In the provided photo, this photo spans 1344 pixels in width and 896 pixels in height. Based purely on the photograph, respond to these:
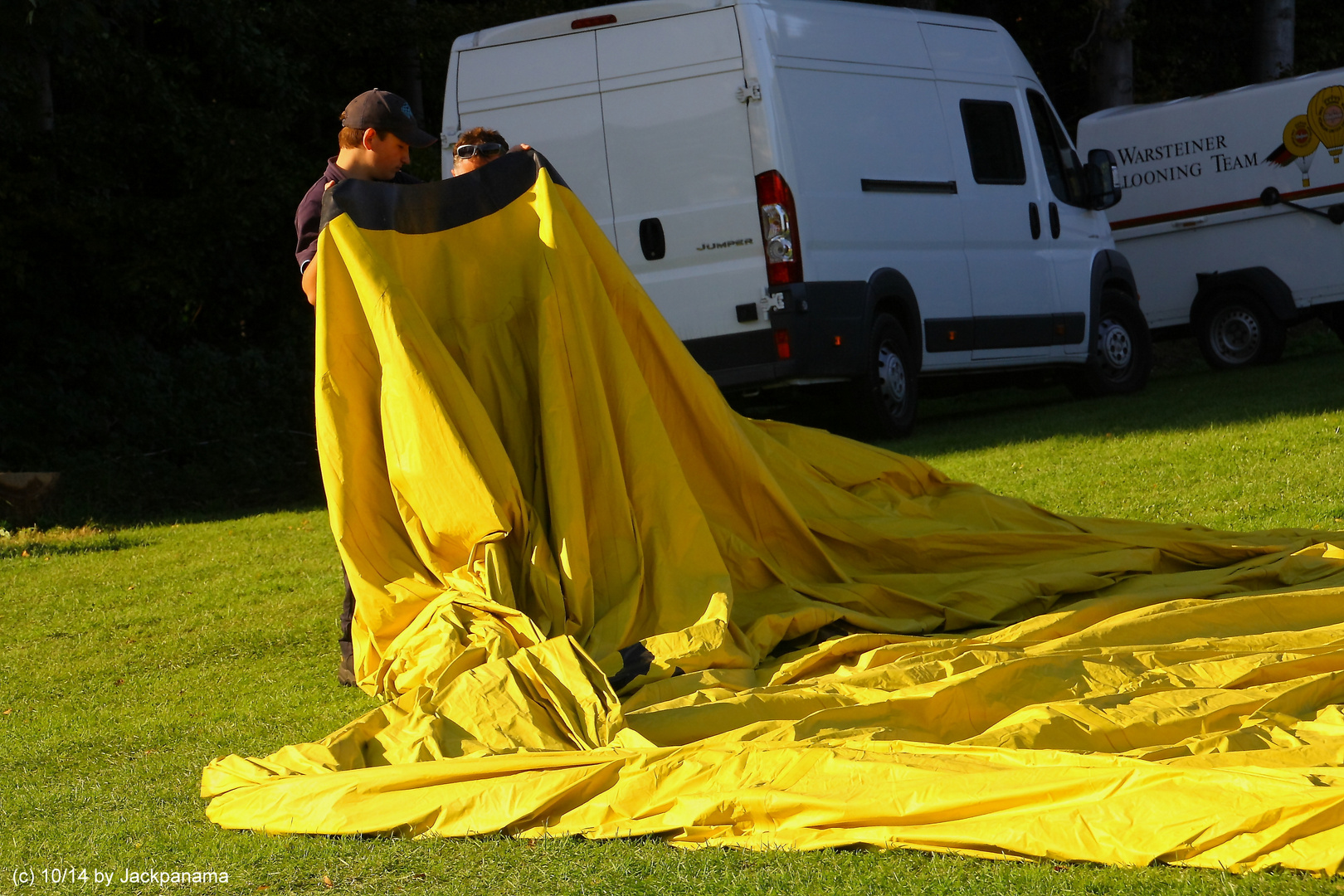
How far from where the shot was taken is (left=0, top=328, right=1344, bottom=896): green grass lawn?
3.13 metres

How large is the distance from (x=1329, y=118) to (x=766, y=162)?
8.22 metres

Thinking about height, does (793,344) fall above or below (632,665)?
above

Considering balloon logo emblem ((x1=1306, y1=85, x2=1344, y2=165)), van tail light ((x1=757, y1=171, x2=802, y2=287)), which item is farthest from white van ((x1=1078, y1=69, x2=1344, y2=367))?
van tail light ((x1=757, y1=171, x2=802, y2=287))

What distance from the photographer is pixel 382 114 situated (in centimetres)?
583

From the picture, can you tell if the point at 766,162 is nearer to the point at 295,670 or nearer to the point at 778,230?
the point at 778,230

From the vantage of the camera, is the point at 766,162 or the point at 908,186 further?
the point at 908,186

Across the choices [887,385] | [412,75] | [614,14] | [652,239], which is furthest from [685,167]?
[412,75]

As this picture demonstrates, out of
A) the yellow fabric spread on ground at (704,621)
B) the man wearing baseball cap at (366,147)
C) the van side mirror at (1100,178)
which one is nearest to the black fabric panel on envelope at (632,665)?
the yellow fabric spread on ground at (704,621)

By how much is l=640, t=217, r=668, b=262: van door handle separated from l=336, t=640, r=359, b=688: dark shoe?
5926mm

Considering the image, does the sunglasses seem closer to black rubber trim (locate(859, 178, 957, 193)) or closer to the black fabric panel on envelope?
the black fabric panel on envelope

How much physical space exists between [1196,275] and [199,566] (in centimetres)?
1201

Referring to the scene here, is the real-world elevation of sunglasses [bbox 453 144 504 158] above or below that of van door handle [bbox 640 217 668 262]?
above

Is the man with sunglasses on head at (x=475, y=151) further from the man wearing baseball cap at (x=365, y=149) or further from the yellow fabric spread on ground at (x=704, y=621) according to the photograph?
the yellow fabric spread on ground at (x=704, y=621)

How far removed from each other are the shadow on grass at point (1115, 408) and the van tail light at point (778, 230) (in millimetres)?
1427
